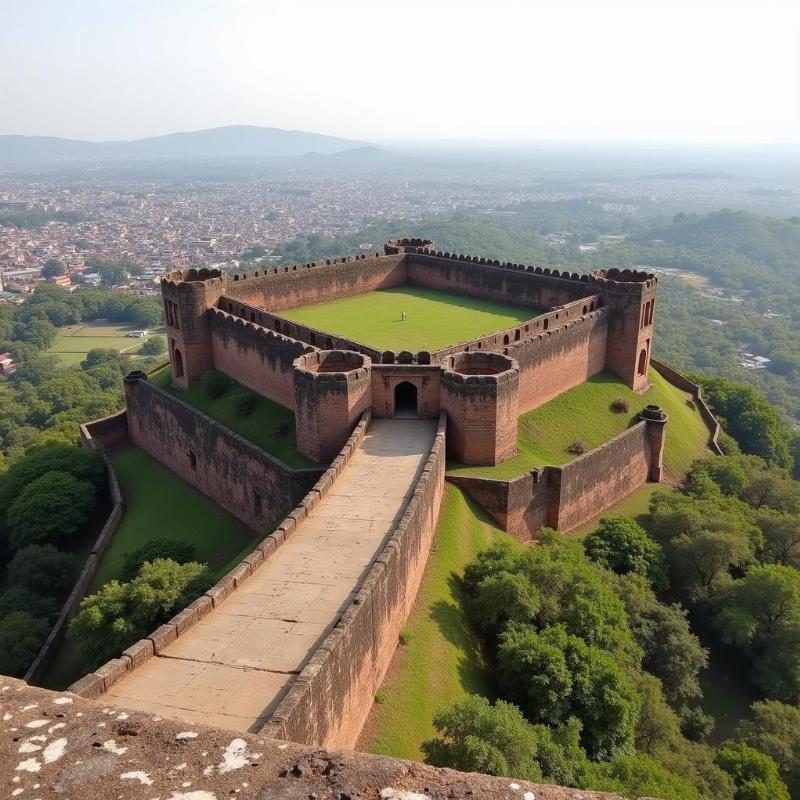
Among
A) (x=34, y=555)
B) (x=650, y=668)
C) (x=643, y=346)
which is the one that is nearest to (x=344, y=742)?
(x=650, y=668)

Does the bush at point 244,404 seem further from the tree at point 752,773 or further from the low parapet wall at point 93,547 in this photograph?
the tree at point 752,773

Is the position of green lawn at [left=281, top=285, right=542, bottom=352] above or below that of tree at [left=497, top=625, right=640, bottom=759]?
above

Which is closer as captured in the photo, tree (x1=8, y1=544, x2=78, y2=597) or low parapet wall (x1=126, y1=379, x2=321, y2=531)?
low parapet wall (x1=126, y1=379, x2=321, y2=531)

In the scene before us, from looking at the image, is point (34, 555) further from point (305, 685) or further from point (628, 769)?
point (628, 769)

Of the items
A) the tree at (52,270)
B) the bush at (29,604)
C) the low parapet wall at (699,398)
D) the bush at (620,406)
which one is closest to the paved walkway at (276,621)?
the bush at (29,604)

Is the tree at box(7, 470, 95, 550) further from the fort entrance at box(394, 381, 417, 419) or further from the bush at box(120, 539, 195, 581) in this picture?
the fort entrance at box(394, 381, 417, 419)

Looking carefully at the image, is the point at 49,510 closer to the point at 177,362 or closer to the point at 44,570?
the point at 44,570

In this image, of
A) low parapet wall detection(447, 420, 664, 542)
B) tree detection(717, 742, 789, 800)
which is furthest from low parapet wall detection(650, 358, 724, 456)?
tree detection(717, 742, 789, 800)
